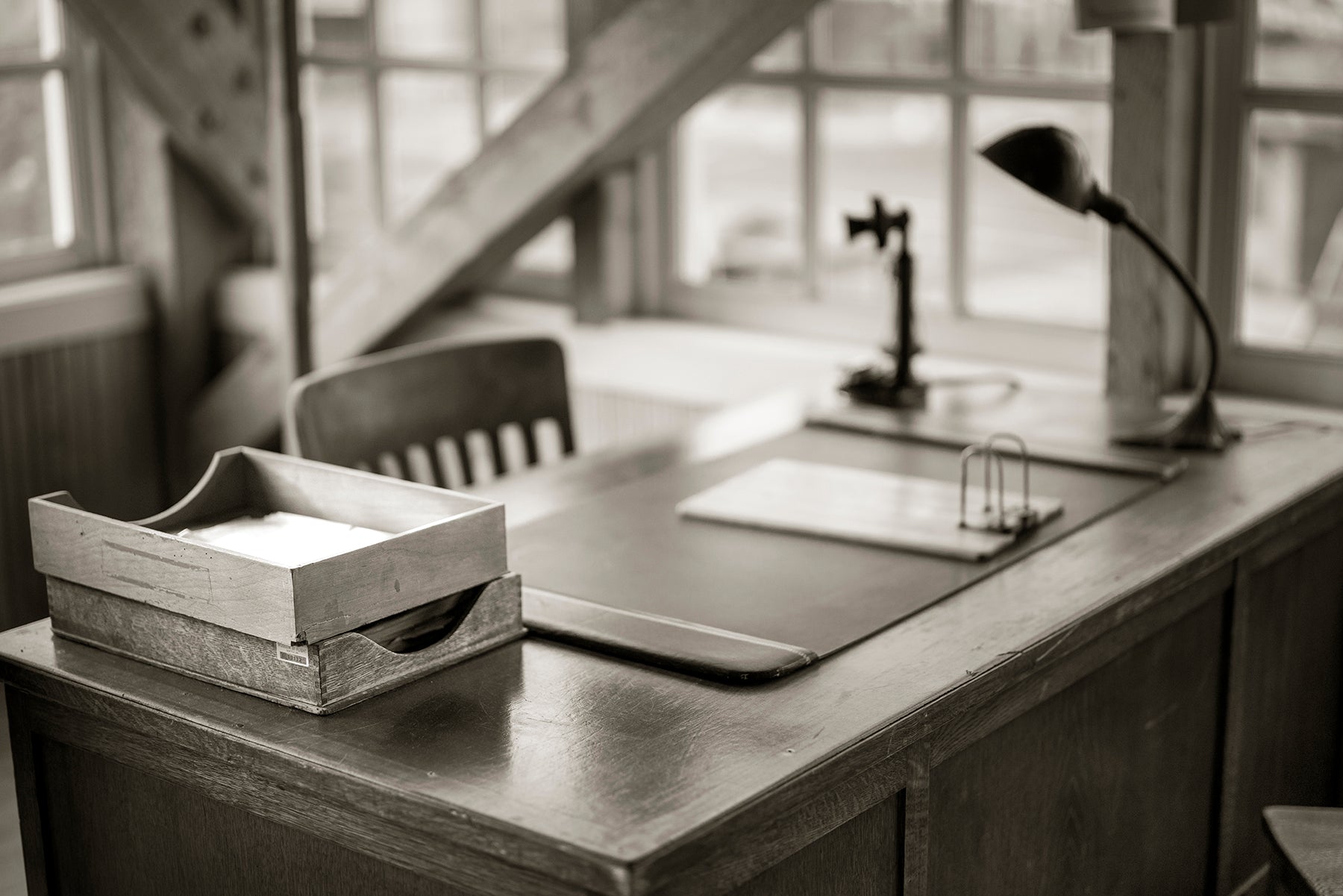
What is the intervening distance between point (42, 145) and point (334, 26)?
81 centimetres

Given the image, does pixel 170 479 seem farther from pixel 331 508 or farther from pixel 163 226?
pixel 331 508

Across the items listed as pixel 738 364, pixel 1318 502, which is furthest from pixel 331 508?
pixel 738 364

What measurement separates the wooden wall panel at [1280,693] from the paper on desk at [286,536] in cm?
123

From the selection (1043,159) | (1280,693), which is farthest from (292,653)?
(1280,693)

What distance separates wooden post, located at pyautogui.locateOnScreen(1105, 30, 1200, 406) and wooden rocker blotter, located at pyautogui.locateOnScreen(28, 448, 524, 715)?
4.81 feet

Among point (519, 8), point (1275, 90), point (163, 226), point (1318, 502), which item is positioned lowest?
point (1318, 502)

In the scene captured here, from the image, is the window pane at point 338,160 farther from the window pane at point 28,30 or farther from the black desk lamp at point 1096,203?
the black desk lamp at point 1096,203

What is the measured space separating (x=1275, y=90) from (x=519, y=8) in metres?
1.78

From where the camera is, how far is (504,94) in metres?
4.00

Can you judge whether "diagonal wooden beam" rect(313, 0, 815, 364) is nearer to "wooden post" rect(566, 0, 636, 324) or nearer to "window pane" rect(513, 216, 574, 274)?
"wooden post" rect(566, 0, 636, 324)

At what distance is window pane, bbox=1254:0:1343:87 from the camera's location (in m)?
2.88

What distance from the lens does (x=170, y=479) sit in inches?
175

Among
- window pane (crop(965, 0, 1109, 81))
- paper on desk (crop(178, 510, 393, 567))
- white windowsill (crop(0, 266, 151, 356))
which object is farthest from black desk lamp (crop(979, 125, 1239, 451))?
white windowsill (crop(0, 266, 151, 356))

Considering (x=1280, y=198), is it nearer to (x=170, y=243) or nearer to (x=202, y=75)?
(x=202, y=75)
